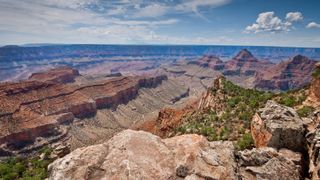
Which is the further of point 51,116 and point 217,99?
point 51,116

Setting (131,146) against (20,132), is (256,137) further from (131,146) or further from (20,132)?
(20,132)

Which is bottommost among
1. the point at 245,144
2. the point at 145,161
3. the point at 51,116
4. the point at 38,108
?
the point at 51,116

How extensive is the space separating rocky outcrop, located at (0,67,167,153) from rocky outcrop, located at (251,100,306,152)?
399 ft

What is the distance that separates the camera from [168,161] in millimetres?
17094

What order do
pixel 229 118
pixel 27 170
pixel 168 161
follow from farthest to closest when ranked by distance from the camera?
pixel 27 170, pixel 229 118, pixel 168 161

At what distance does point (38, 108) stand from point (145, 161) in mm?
154275

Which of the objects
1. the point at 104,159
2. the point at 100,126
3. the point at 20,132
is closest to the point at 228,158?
the point at 104,159

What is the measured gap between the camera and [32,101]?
158625 millimetres

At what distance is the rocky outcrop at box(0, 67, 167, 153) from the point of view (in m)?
130

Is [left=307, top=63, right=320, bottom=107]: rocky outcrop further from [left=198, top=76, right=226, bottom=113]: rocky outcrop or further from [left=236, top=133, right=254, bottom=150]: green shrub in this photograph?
[left=236, top=133, right=254, bottom=150]: green shrub

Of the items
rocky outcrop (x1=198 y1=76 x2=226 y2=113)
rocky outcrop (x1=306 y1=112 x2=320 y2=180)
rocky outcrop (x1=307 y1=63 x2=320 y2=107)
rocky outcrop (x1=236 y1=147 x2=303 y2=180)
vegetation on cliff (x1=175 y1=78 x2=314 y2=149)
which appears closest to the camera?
rocky outcrop (x1=236 y1=147 x2=303 y2=180)

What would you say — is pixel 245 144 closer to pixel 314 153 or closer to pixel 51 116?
pixel 314 153

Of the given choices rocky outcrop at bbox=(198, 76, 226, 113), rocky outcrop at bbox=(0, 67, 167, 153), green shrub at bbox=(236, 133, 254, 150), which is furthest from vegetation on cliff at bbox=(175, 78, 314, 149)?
rocky outcrop at bbox=(0, 67, 167, 153)

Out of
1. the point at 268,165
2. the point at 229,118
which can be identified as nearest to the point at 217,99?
the point at 229,118
